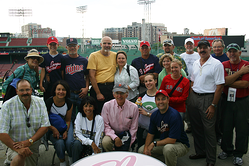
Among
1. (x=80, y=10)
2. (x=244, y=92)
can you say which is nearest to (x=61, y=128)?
(x=244, y=92)

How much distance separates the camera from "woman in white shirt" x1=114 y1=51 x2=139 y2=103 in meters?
3.73

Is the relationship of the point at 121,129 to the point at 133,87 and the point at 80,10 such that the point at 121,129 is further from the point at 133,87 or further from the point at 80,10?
the point at 80,10

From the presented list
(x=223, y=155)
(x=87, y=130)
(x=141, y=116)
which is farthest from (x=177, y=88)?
(x=87, y=130)

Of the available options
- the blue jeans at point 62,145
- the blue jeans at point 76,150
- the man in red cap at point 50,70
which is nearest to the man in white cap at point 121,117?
the blue jeans at point 76,150

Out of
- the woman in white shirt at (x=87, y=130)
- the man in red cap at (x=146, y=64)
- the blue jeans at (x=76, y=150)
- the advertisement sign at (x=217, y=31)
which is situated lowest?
the blue jeans at (x=76, y=150)

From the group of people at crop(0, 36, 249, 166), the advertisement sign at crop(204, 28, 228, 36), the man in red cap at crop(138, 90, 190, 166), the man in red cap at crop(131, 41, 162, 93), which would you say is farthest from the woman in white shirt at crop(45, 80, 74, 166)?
the advertisement sign at crop(204, 28, 228, 36)

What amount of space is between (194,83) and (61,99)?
221 centimetres

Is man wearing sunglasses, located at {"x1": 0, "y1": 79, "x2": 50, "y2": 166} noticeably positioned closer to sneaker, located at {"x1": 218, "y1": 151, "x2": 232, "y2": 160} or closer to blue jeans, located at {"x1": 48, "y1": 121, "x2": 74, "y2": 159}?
blue jeans, located at {"x1": 48, "y1": 121, "x2": 74, "y2": 159}

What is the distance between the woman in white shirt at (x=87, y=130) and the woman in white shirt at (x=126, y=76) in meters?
0.92

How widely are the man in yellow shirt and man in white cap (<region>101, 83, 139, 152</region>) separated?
649mm

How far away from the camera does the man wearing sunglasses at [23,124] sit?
2.59m

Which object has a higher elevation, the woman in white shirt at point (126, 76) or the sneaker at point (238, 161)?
the woman in white shirt at point (126, 76)

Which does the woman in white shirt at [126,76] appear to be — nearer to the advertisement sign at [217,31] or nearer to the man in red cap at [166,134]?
the man in red cap at [166,134]

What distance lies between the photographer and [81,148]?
2.90 meters
